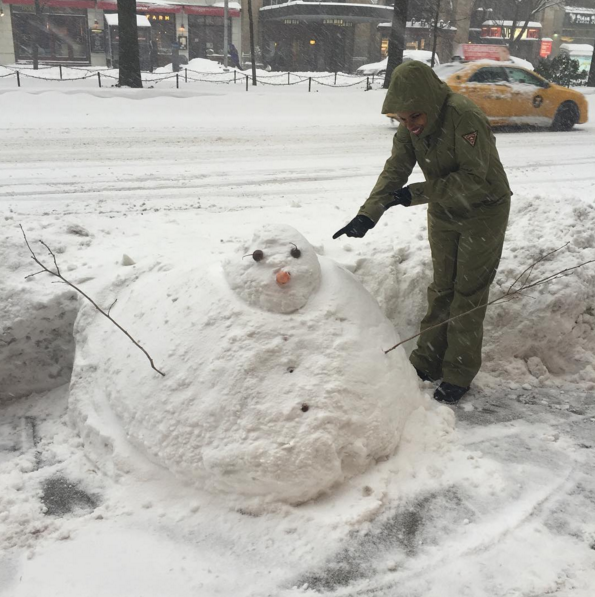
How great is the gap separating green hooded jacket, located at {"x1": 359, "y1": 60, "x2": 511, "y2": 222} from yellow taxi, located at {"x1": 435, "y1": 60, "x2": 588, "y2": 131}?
9.80 meters

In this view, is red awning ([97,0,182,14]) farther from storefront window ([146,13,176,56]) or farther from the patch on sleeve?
the patch on sleeve

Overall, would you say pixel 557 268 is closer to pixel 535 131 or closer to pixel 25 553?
pixel 25 553

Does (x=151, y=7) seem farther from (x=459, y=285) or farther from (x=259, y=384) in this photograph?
(x=259, y=384)

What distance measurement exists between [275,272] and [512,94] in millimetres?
11253

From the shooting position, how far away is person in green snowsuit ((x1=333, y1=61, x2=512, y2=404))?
314cm

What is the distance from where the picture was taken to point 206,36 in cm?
3756

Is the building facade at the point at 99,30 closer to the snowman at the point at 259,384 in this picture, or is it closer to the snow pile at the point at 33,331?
the snow pile at the point at 33,331

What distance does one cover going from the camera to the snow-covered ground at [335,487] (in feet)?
8.18

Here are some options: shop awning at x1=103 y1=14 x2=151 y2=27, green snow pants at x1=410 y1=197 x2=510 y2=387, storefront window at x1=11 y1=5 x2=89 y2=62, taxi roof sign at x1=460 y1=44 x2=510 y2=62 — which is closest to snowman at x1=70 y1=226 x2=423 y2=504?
green snow pants at x1=410 y1=197 x2=510 y2=387

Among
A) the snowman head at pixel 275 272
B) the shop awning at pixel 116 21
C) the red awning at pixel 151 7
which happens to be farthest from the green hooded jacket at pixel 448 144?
the red awning at pixel 151 7

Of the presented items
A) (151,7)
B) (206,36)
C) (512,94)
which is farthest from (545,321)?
(206,36)

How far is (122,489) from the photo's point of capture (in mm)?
2916

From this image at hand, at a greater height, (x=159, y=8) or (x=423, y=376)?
(x=159, y=8)

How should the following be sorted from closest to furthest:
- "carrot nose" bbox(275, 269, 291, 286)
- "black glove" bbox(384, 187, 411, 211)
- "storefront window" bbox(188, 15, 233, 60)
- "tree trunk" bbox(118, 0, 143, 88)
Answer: "carrot nose" bbox(275, 269, 291, 286) < "black glove" bbox(384, 187, 411, 211) < "tree trunk" bbox(118, 0, 143, 88) < "storefront window" bbox(188, 15, 233, 60)
